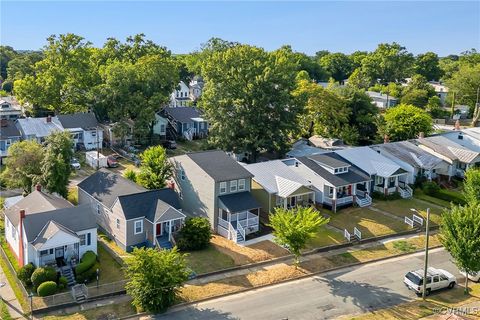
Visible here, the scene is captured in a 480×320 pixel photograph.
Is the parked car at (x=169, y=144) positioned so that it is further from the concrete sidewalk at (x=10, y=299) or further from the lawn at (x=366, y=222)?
the concrete sidewalk at (x=10, y=299)

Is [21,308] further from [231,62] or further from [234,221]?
[231,62]

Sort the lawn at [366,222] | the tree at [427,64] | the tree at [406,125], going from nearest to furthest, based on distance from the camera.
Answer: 1. the lawn at [366,222]
2. the tree at [406,125]
3. the tree at [427,64]

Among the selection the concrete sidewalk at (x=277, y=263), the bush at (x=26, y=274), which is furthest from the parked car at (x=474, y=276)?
the bush at (x=26, y=274)

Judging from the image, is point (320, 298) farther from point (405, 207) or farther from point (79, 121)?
point (79, 121)

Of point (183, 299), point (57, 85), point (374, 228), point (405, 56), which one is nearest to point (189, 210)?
point (183, 299)

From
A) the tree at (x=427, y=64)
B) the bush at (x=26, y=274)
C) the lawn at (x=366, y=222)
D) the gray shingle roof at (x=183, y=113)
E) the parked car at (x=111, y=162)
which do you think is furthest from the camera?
the tree at (x=427, y=64)

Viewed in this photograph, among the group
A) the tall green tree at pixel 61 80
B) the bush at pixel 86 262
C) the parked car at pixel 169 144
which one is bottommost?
the bush at pixel 86 262

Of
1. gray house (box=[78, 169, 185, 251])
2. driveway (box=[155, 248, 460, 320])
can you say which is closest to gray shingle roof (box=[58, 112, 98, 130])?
gray house (box=[78, 169, 185, 251])
